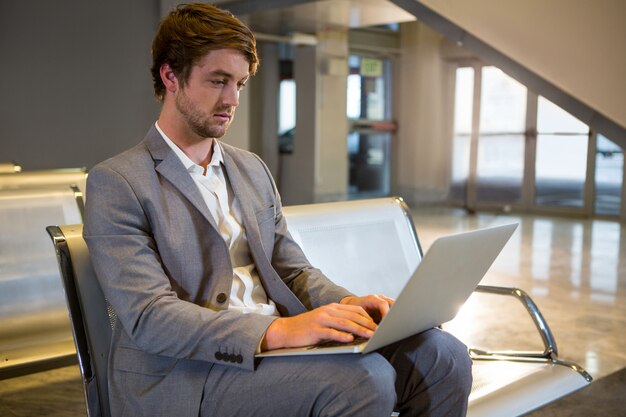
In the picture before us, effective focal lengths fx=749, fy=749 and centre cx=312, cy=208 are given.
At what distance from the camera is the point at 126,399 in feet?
5.26

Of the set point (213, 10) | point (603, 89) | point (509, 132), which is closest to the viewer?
point (213, 10)

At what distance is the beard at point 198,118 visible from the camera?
67.9 inches

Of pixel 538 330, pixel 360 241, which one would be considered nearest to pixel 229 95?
pixel 360 241

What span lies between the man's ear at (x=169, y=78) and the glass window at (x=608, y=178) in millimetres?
9992

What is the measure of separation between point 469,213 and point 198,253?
32.6ft

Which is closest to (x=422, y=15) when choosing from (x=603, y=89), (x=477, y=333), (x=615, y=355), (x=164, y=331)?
(x=603, y=89)

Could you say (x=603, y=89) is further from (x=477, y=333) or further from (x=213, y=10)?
(x=213, y=10)

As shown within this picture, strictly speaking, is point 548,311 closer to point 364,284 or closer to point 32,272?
point 364,284

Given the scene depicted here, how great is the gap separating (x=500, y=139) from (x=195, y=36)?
1071cm

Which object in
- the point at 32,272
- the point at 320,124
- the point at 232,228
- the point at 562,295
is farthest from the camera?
the point at 320,124

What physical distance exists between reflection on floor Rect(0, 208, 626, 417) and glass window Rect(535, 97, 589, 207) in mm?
2127

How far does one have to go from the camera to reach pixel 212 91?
1720 mm

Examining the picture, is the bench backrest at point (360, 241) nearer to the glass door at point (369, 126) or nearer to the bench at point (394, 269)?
the bench at point (394, 269)

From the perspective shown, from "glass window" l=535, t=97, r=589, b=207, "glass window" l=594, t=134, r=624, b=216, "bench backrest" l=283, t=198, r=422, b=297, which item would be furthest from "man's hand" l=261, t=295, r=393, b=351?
"glass window" l=535, t=97, r=589, b=207
